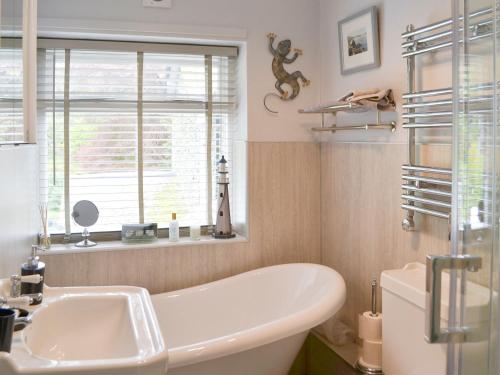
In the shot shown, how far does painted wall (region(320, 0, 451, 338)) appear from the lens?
7.38 feet

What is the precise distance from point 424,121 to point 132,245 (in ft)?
5.50

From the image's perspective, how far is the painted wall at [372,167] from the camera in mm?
2248

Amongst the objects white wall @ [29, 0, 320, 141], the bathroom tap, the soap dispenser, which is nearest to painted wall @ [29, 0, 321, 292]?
white wall @ [29, 0, 320, 141]

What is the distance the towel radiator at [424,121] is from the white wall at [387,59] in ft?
0.19

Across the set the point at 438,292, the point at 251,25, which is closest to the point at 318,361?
the point at 251,25

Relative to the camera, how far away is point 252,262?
10.3ft

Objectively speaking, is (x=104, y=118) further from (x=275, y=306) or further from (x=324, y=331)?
(x=324, y=331)

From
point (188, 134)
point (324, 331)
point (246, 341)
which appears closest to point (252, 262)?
point (324, 331)

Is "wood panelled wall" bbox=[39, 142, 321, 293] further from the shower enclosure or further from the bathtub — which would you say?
the shower enclosure

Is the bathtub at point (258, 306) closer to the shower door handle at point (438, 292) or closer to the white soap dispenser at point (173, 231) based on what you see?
the white soap dispenser at point (173, 231)

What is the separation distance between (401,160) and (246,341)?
1101 mm

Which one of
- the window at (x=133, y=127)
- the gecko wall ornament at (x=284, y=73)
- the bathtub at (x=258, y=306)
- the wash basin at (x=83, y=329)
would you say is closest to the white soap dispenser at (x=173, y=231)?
the window at (x=133, y=127)

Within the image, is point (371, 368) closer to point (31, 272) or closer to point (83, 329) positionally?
point (83, 329)

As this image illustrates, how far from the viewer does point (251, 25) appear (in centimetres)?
311
